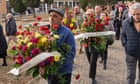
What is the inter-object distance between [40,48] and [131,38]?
220 cm

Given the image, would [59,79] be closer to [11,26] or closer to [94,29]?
[94,29]

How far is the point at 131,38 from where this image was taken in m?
6.00

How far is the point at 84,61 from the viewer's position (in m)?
10.9

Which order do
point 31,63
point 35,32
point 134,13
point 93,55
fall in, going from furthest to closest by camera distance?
1. point 93,55
2. point 134,13
3. point 35,32
4. point 31,63

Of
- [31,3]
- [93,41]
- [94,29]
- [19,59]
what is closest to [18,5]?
[31,3]

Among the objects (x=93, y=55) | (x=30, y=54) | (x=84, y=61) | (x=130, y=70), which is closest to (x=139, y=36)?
(x=130, y=70)

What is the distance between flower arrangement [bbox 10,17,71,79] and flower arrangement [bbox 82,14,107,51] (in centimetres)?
321

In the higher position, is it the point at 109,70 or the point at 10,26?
the point at 10,26

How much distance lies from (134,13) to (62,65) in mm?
1889

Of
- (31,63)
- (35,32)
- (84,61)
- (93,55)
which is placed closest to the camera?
(31,63)

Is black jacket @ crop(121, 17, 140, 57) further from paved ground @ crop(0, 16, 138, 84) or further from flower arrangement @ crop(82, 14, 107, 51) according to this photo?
paved ground @ crop(0, 16, 138, 84)

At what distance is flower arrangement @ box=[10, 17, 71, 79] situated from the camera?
4.33 metres

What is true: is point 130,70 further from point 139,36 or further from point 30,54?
point 30,54

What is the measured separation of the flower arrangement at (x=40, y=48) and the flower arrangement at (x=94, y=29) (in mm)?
3206
